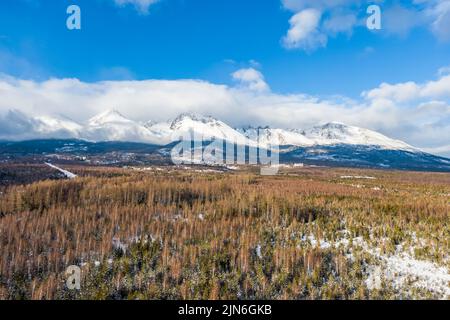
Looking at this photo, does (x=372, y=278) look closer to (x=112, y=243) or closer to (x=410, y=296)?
(x=410, y=296)

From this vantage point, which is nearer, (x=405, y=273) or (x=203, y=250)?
(x=405, y=273)

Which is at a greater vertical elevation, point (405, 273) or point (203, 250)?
point (203, 250)

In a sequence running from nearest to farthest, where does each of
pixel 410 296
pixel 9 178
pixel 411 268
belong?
pixel 410 296
pixel 411 268
pixel 9 178

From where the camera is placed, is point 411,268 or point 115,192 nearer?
point 411,268

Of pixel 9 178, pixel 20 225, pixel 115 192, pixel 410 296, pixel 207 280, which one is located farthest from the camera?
pixel 9 178
